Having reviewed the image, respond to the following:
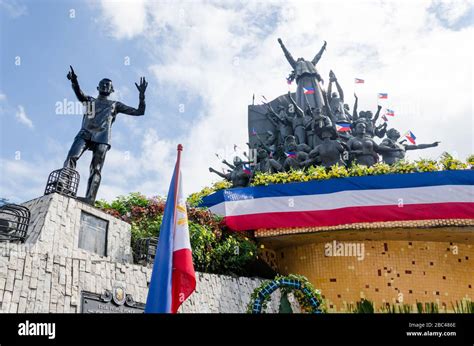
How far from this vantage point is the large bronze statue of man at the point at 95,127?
1085 centimetres

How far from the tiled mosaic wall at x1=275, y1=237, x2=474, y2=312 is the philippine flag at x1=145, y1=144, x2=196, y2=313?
8394 millimetres

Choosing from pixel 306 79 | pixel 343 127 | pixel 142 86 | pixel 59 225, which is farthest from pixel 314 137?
pixel 59 225

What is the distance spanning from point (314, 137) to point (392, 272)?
874 centimetres

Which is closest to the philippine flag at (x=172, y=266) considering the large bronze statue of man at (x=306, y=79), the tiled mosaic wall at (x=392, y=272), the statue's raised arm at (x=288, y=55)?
the tiled mosaic wall at (x=392, y=272)

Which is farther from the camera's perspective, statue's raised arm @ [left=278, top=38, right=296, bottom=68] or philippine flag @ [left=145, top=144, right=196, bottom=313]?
statue's raised arm @ [left=278, top=38, right=296, bottom=68]

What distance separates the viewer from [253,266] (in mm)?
14312

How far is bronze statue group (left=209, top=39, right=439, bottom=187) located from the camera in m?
17.1

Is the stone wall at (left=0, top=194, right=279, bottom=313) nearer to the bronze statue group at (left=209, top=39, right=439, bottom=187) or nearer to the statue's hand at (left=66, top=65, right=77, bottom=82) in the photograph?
the statue's hand at (left=66, top=65, right=77, bottom=82)

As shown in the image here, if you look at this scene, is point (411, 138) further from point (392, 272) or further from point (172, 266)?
point (172, 266)

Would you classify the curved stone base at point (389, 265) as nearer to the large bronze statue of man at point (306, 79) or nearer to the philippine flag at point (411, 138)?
the philippine flag at point (411, 138)

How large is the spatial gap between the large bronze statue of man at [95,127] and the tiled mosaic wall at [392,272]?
695 centimetres

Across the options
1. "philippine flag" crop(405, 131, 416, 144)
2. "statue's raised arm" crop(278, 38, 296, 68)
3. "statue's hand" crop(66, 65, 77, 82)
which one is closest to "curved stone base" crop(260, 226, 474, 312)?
"philippine flag" crop(405, 131, 416, 144)
